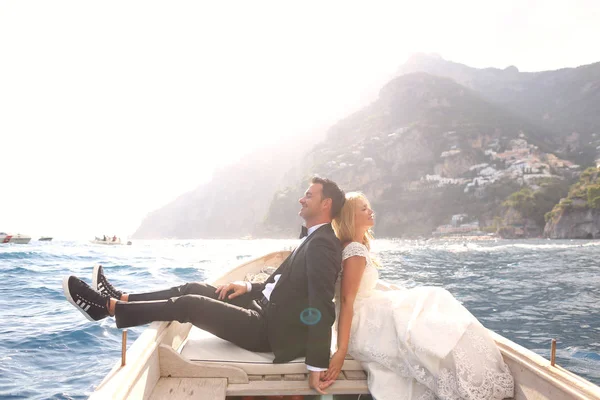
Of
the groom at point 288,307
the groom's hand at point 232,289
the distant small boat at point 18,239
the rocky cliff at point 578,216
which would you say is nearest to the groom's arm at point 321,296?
the groom at point 288,307

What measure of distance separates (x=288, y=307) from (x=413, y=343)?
0.89 m

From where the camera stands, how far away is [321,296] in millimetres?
2570

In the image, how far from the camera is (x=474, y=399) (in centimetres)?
229

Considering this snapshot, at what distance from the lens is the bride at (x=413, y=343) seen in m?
2.38

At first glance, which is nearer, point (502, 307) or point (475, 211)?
point (502, 307)

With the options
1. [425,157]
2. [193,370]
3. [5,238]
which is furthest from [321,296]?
[425,157]

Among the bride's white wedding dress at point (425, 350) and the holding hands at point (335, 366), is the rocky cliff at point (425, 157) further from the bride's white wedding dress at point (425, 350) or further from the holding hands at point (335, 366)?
the holding hands at point (335, 366)

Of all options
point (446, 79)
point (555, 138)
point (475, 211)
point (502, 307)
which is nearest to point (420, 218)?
point (475, 211)

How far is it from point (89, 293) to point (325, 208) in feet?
6.35

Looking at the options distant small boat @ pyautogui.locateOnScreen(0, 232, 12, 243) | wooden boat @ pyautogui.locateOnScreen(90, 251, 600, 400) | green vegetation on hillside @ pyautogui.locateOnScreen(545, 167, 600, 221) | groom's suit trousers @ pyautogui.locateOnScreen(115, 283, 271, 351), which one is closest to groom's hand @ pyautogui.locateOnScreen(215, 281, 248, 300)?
wooden boat @ pyautogui.locateOnScreen(90, 251, 600, 400)

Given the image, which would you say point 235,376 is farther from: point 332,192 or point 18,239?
point 18,239

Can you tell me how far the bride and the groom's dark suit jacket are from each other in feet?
0.67

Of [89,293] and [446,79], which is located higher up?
[446,79]

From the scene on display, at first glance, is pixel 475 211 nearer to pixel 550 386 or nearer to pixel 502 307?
pixel 502 307
